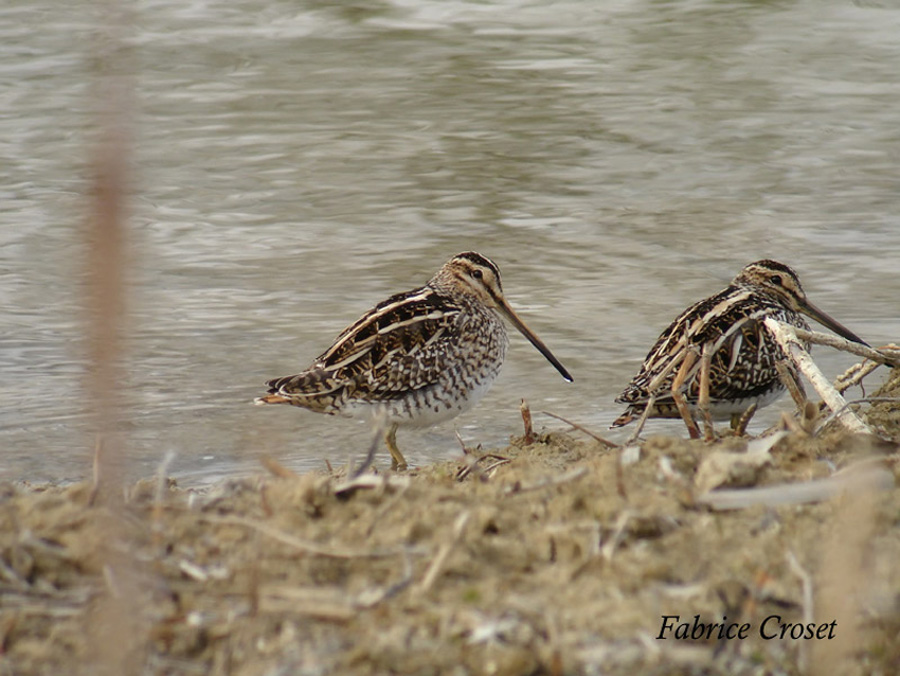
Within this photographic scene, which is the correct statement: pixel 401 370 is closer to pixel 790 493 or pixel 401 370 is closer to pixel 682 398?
pixel 682 398

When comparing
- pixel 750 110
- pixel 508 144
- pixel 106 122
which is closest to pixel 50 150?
pixel 508 144

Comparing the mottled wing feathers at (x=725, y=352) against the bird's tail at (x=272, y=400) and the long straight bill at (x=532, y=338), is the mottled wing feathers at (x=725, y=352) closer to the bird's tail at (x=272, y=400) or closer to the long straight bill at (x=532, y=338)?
the long straight bill at (x=532, y=338)

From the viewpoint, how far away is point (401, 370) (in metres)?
6.54

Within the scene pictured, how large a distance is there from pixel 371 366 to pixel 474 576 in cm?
338

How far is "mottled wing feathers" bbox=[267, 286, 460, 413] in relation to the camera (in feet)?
21.4

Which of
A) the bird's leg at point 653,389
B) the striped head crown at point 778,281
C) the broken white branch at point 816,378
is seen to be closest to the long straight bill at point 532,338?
the striped head crown at point 778,281

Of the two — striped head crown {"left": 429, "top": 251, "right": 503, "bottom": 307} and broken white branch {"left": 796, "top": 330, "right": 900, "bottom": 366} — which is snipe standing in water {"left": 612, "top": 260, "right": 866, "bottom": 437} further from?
striped head crown {"left": 429, "top": 251, "right": 503, "bottom": 307}

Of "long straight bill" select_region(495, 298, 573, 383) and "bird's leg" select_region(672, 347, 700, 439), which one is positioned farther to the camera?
"long straight bill" select_region(495, 298, 573, 383)

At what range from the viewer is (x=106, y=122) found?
63.8 inches

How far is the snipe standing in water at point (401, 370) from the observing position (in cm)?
652

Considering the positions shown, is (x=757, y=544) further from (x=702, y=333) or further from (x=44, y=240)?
(x=44, y=240)

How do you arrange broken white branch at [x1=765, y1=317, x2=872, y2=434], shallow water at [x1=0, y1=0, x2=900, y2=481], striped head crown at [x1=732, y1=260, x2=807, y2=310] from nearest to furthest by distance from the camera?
broken white branch at [x1=765, y1=317, x2=872, y2=434]
striped head crown at [x1=732, y1=260, x2=807, y2=310]
shallow water at [x1=0, y1=0, x2=900, y2=481]

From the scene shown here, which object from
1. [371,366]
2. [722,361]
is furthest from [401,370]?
[722,361]

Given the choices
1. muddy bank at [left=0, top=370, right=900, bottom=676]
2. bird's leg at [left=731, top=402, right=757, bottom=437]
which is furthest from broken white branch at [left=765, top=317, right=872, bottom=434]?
muddy bank at [left=0, top=370, right=900, bottom=676]
